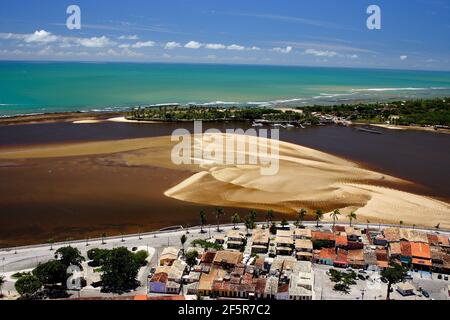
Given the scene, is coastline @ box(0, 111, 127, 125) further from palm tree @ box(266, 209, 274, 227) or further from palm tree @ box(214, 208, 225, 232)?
palm tree @ box(266, 209, 274, 227)

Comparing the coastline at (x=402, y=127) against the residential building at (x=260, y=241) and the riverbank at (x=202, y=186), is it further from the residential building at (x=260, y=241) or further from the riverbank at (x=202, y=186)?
the residential building at (x=260, y=241)

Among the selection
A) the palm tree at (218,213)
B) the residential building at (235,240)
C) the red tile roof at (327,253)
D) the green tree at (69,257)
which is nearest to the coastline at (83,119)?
the palm tree at (218,213)

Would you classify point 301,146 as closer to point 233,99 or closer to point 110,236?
point 110,236

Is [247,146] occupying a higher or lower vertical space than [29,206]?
higher
